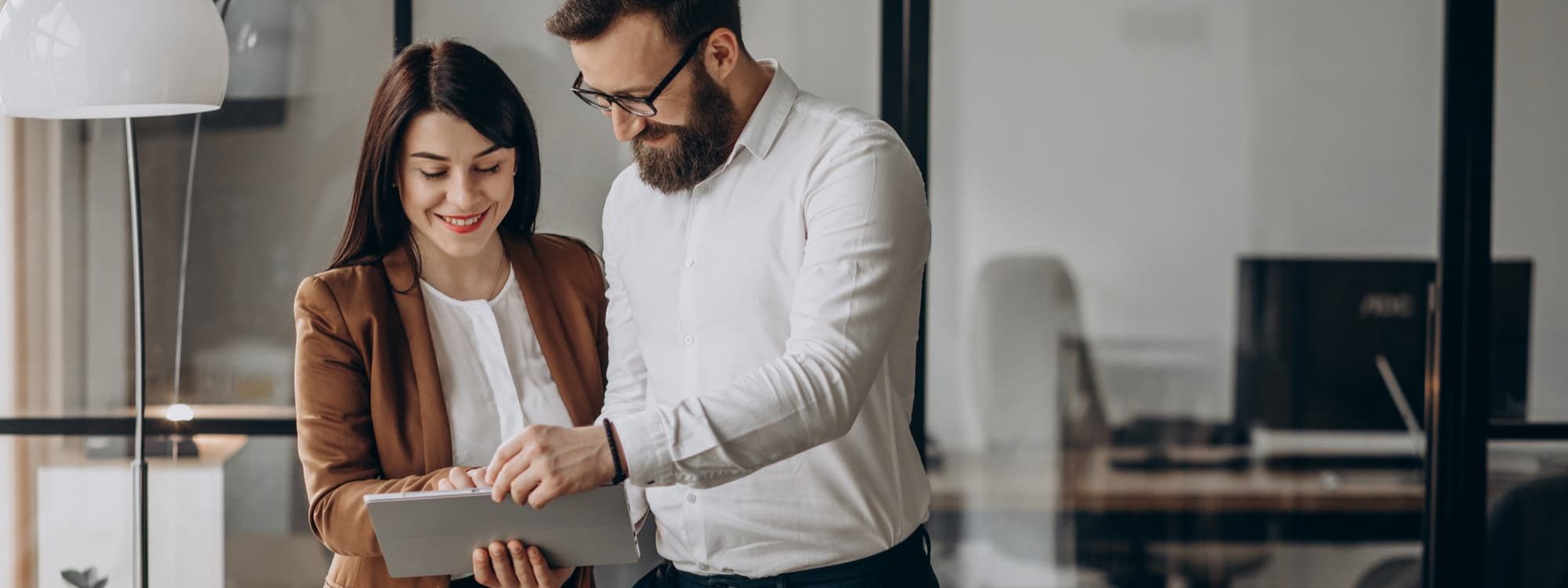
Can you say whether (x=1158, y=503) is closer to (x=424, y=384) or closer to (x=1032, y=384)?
(x=1032, y=384)

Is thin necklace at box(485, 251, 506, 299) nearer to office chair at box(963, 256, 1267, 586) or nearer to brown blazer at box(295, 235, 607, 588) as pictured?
brown blazer at box(295, 235, 607, 588)

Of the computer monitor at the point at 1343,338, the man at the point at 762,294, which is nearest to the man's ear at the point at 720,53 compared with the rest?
the man at the point at 762,294

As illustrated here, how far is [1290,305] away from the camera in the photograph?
2.92m

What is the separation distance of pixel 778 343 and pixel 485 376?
1.71 ft

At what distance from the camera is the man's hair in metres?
1.55

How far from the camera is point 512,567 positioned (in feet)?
5.29

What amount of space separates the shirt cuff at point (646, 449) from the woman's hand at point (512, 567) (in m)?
0.29

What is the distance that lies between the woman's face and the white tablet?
48 centimetres

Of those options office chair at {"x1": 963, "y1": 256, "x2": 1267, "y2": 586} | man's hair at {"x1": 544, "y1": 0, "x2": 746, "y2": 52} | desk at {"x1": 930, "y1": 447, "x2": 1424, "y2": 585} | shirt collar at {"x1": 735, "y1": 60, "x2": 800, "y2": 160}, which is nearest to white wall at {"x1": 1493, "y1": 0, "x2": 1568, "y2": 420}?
desk at {"x1": 930, "y1": 447, "x2": 1424, "y2": 585}

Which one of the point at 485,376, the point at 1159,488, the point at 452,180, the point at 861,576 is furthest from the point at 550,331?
the point at 1159,488

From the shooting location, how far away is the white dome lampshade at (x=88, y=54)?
180cm

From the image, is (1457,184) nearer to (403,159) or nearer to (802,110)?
(802,110)

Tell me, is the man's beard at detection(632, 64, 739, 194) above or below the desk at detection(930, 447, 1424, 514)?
above

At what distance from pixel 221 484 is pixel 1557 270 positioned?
3.32 metres
